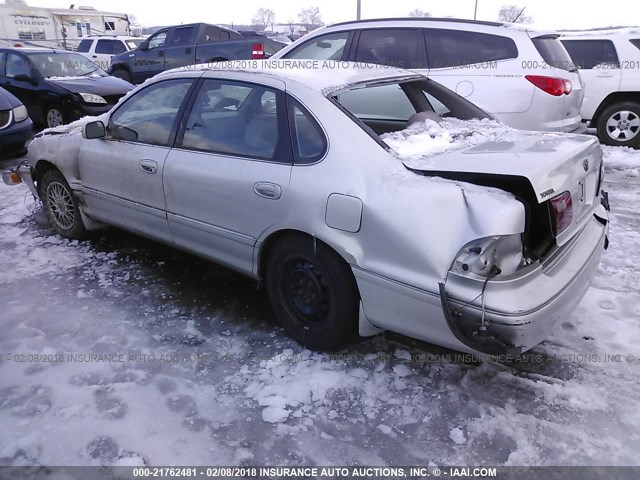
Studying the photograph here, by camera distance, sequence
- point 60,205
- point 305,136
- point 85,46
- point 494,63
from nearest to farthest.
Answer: point 305,136 < point 60,205 < point 494,63 < point 85,46

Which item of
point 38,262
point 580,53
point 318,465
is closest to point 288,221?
point 318,465

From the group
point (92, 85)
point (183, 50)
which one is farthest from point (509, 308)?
point (183, 50)

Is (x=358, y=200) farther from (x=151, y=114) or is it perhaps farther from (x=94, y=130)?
(x=94, y=130)

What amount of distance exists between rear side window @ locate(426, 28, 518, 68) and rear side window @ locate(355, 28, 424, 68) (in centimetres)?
16

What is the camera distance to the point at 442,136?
3.03m

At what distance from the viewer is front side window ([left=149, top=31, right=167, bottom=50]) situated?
14.3m

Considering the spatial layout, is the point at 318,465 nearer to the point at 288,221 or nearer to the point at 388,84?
the point at 288,221

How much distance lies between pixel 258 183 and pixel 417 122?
1209mm

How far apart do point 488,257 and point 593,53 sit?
7.60m

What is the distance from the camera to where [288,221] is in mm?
2816

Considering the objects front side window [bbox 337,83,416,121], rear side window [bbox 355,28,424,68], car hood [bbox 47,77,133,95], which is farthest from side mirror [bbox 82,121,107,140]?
car hood [bbox 47,77,133,95]

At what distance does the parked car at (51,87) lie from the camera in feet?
29.0

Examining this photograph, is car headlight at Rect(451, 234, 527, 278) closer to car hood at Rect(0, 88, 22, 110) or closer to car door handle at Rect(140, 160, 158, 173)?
car door handle at Rect(140, 160, 158, 173)

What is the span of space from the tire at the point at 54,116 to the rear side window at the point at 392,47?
218 inches
